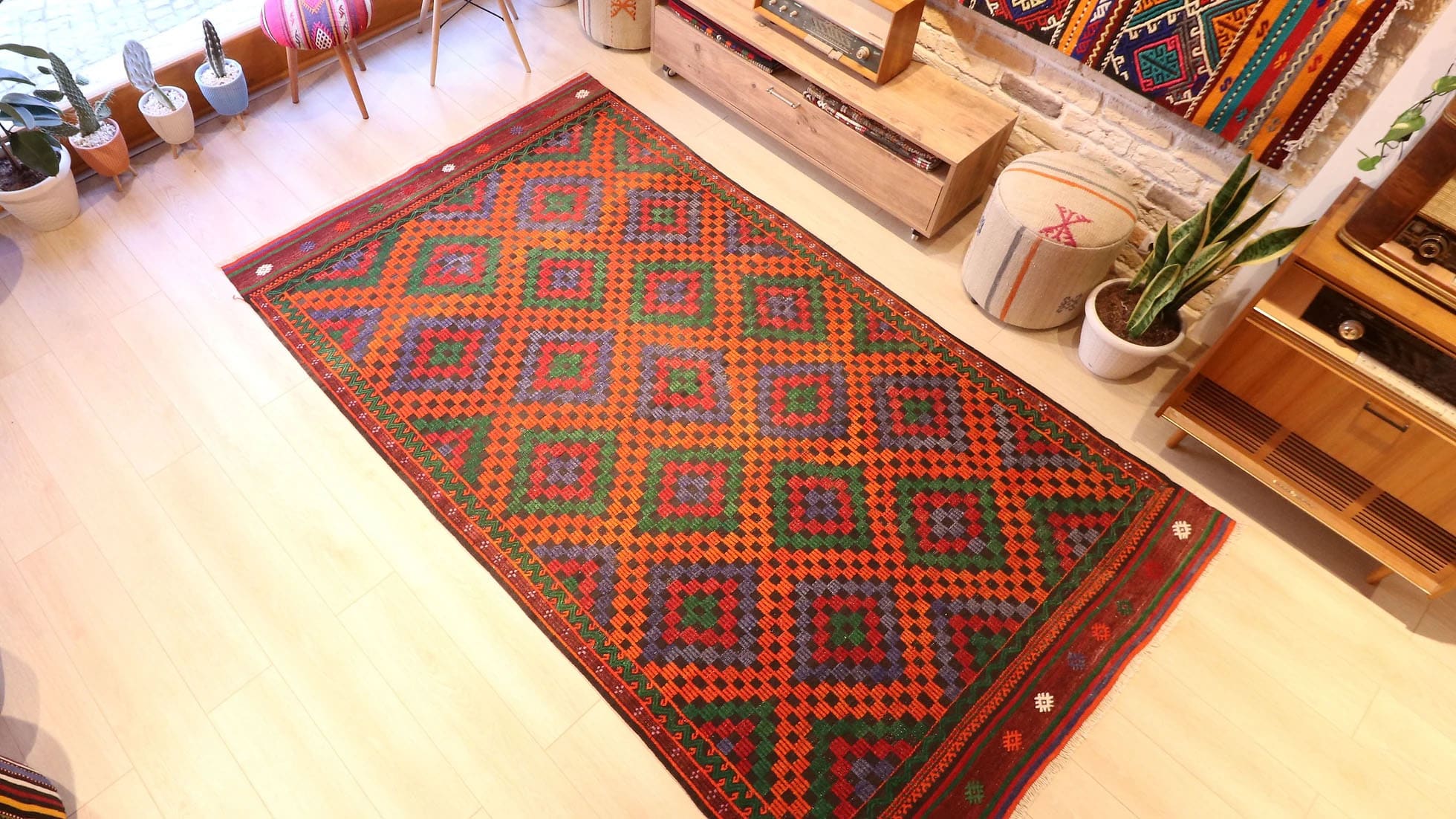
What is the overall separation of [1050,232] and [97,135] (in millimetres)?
2959

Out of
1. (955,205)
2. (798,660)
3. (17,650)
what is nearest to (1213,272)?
(955,205)

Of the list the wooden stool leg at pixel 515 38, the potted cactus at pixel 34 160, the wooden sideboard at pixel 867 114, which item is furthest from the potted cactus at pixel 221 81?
the wooden sideboard at pixel 867 114

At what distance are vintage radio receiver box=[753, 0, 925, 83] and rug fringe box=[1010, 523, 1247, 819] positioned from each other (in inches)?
68.5

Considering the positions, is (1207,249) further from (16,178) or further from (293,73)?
(16,178)

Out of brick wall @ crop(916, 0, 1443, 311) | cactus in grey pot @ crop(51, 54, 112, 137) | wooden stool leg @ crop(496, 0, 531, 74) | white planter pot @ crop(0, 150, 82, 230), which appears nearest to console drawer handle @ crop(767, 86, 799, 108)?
brick wall @ crop(916, 0, 1443, 311)

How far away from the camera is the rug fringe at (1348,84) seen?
1928mm

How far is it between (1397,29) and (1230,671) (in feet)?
5.11

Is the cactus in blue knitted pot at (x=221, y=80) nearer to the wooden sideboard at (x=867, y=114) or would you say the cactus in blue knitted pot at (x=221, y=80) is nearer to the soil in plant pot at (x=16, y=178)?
the soil in plant pot at (x=16, y=178)

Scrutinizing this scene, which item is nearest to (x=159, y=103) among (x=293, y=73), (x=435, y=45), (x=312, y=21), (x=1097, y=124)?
(x=293, y=73)

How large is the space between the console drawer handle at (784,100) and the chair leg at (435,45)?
3.99 feet

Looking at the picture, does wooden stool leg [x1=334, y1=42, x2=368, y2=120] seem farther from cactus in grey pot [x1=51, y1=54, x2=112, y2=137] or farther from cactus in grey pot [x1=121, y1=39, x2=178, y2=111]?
cactus in grey pot [x1=51, y1=54, x2=112, y2=137]

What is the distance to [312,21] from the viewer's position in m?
2.80

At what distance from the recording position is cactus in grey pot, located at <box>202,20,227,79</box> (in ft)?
9.11

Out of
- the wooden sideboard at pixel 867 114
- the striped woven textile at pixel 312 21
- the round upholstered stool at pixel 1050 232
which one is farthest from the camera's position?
the striped woven textile at pixel 312 21
